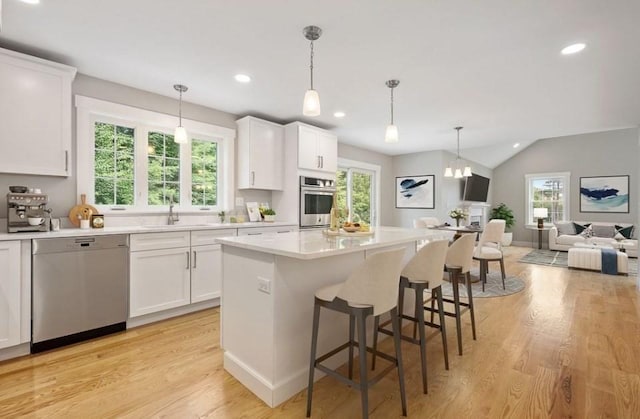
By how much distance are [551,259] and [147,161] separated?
7869mm

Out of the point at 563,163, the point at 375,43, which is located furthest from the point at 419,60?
the point at 563,163

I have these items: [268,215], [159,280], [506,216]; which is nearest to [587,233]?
[506,216]

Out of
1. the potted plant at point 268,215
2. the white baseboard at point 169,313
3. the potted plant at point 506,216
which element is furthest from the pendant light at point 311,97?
the potted plant at point 506,216

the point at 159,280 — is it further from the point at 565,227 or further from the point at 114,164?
the point at 565,227

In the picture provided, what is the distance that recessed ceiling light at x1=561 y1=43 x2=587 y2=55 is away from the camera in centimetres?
245

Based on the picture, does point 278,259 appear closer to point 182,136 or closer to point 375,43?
point 375,43

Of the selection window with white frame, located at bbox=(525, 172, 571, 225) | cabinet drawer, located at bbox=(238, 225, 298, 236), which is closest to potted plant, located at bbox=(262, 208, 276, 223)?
cabinet drawer, located at bbox=(238, 225, 298, 236)

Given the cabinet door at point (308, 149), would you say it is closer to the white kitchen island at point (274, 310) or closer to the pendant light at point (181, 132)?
the pendant light at point (181, 132)

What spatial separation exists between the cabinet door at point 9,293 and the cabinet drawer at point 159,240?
0.77 metres

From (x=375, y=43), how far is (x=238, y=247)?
6.27 ft

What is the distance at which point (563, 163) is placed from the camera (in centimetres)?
853

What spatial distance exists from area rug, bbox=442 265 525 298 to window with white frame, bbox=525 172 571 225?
5.16 m

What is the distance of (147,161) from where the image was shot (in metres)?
3.54

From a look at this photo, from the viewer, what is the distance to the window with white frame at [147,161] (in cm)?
314
